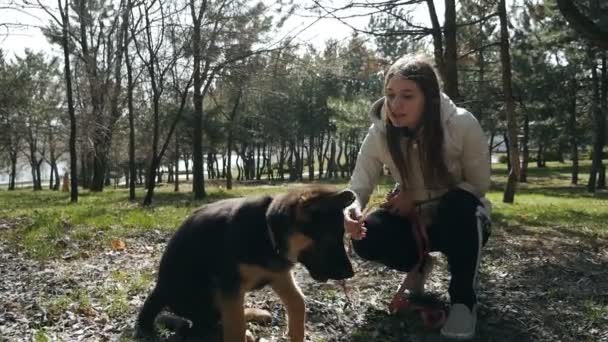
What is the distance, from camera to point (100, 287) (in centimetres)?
530

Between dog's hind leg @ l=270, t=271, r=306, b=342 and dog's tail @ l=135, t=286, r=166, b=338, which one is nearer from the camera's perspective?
dog's hind leg @ l=270, t=271, r=306, b=342

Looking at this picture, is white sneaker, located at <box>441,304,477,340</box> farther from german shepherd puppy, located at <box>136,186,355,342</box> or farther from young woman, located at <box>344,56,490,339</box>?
german shepherd puppy, located at <box>136,186,355,342</box>

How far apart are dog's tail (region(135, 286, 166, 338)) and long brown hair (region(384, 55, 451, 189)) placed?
201cm

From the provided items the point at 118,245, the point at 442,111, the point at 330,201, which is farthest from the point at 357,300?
the point at 118,245

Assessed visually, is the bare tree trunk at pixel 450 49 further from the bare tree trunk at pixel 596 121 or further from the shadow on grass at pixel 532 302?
the bare tree trunk at pixel 596 121

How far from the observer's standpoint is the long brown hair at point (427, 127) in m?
3.86

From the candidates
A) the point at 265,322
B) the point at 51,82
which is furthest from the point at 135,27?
the point at 51,82

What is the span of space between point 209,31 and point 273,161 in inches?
2389

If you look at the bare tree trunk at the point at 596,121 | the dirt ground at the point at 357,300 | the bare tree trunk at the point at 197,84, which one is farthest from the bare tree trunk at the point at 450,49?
the bare tree trunk at the point at 596,121

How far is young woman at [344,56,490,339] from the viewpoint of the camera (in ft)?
12.7

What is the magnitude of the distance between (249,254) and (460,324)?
5.13 ft

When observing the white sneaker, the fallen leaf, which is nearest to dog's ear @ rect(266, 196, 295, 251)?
the white sneaker

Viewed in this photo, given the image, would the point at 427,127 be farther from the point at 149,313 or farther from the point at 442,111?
the point at 149,313

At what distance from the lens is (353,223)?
3562 millimetres
